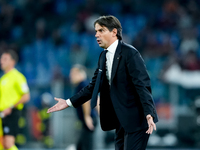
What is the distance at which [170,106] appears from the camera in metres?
10.0

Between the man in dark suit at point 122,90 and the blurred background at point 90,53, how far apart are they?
14.8ft

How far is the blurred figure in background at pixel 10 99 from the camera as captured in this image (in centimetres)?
647

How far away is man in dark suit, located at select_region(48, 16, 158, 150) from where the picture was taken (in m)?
3.77

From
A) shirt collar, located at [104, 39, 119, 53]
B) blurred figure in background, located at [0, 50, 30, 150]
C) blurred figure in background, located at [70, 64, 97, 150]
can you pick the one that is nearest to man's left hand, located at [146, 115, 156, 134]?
shirt collar, located at [104, 39, 119, 53]

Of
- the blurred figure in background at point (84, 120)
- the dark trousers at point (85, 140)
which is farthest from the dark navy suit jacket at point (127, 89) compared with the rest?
the dark trousers at point (85, 140)

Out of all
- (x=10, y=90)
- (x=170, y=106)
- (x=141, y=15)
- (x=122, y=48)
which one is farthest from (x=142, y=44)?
(x=122, y=48)

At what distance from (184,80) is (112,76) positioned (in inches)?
276

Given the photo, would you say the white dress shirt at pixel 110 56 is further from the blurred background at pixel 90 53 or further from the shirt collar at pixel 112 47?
the blurred background at pixel 90 53

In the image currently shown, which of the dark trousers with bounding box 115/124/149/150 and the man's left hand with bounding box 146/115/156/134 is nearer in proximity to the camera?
the man's left hand with bounding box 146/115/156/134

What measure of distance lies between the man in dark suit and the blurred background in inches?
178

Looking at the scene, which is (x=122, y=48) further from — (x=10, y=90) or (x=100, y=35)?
(x=10, y=90)

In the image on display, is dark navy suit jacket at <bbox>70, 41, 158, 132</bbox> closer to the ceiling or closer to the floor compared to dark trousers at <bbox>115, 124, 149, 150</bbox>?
Result: closer to the ceiling

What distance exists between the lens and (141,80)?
3.73 meters

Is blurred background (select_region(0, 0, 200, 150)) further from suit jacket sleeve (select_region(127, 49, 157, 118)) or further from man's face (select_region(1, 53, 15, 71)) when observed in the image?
suit jacket sleeve (select_region(127, 49, 157, 118))
